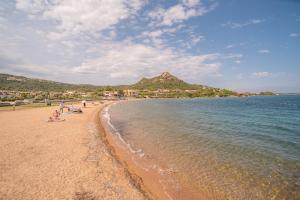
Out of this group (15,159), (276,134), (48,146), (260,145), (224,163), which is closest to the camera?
(15,159)

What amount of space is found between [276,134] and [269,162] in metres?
8.35

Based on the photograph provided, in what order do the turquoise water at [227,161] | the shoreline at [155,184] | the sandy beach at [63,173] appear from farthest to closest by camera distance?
the turquoise water at [227,161] → the shoreline at [155,184] → the sandy beach at [63,173]

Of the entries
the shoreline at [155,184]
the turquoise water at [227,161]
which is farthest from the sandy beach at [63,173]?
the turquoise water at [227,161]

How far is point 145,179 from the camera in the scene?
8922 mm

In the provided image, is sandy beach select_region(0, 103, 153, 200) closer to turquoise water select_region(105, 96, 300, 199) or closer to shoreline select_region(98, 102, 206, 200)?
shoreline select_region(98, 102, 206, 200)

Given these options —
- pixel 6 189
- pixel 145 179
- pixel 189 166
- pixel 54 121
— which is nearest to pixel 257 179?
pixel 189 166

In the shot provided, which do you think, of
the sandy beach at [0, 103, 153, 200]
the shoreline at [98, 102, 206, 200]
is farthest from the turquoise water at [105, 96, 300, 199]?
the sandy beach at [0, 103, 153, 200]

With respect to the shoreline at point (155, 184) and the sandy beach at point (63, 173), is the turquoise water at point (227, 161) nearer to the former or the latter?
the shoreline at point (155, 184)

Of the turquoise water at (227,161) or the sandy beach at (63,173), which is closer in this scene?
the sandy beach at (63,173)

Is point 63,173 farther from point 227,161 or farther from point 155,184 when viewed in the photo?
point 227,161

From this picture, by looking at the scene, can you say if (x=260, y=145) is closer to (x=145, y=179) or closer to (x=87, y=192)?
(x=145, y=179)

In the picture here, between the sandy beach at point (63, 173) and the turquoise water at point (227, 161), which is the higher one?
the sandy beach at point (63, 173)

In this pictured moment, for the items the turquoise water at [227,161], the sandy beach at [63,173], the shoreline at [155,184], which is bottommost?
the shoreline at [155,184]

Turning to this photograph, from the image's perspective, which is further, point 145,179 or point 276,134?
point 276,134
